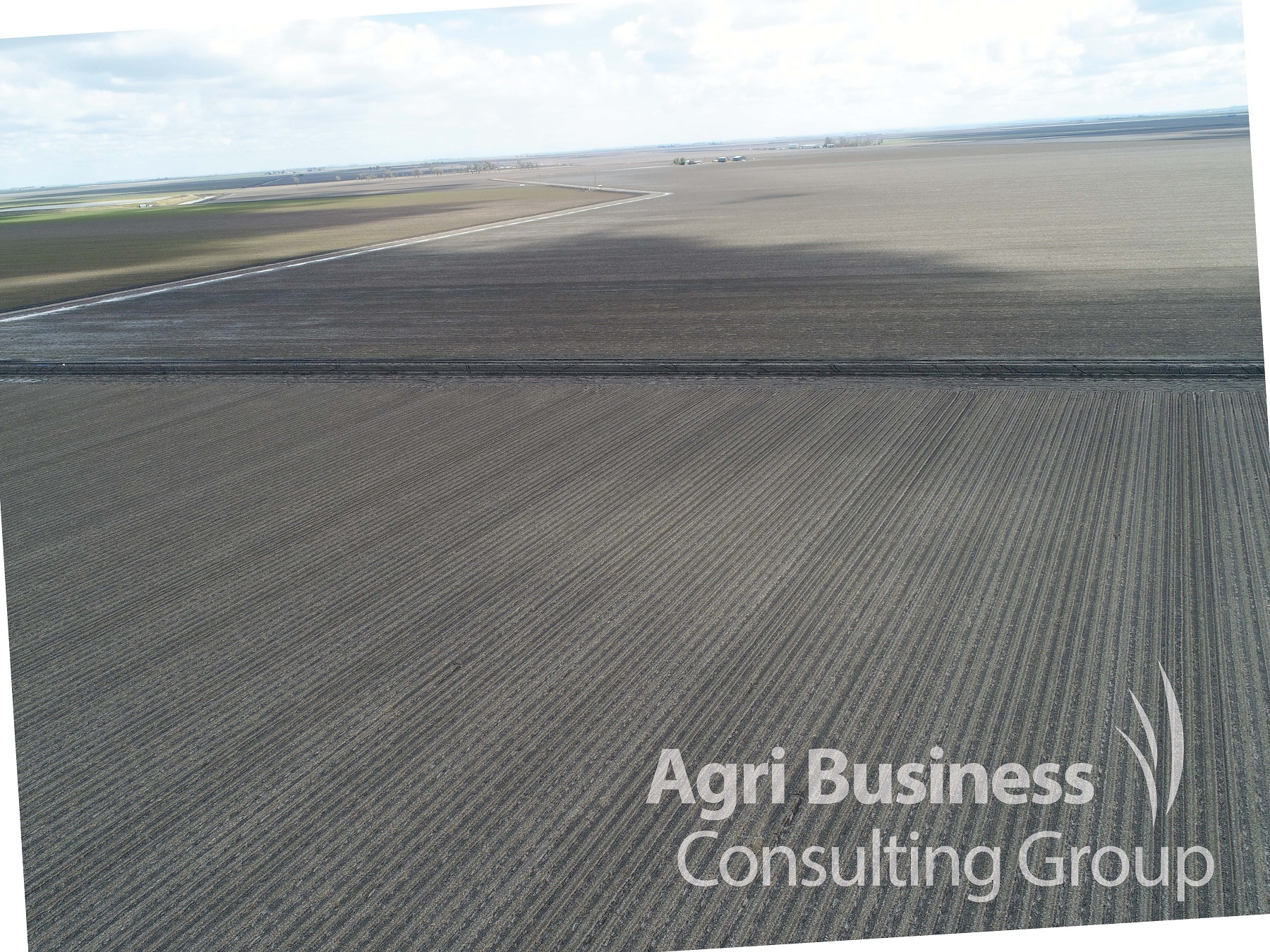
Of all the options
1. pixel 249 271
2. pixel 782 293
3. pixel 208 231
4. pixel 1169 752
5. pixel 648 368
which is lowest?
pixel 1169 752

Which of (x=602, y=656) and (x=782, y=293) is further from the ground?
(x=782, y=293)

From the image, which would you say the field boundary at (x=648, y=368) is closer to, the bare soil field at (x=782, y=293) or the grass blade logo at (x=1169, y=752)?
the bare soil field at (x=782, y=293)

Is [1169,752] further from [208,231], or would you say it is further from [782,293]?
[208,231]

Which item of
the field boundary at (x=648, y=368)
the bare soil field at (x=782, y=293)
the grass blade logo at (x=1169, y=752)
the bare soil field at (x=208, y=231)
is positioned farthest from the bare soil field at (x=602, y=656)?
the bare soil field at (x=208, y=231)

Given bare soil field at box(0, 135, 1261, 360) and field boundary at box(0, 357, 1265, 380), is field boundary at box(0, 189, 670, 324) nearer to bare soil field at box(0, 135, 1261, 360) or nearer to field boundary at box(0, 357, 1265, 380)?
bare soil field at box(0, 135, 1261, 360)

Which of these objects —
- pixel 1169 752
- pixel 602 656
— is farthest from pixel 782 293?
pixel 1169 752

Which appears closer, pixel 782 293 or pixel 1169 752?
Result: pixel 1169 752

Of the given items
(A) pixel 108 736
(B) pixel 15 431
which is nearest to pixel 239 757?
(A) pixel 108 736
